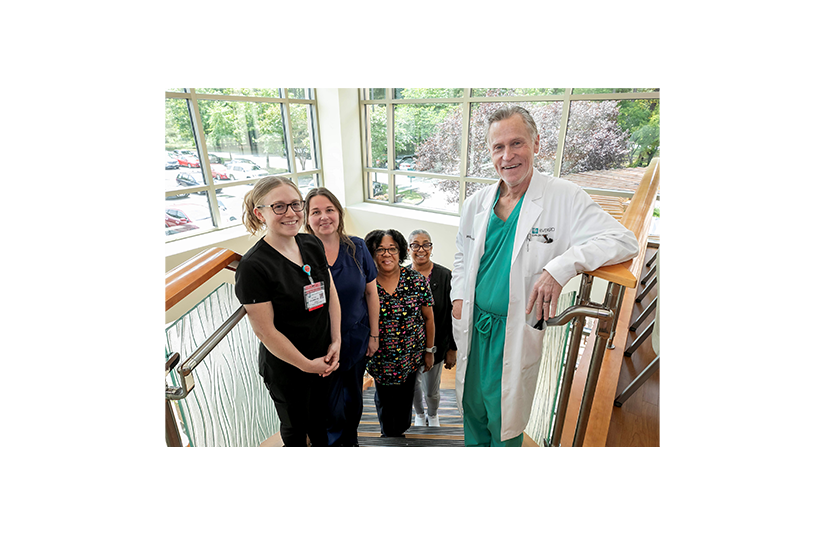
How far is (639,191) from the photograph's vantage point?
6.24ft

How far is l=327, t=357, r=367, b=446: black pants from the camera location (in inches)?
70.5

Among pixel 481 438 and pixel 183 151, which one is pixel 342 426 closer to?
pixel 481 438

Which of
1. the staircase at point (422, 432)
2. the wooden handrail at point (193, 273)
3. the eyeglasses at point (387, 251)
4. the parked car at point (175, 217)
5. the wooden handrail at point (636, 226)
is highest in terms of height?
the wooden handrail at point (636, 226)

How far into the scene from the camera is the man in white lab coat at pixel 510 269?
1361 mm

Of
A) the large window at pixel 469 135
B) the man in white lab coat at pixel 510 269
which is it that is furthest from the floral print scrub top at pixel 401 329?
the large window at pixel 469 135

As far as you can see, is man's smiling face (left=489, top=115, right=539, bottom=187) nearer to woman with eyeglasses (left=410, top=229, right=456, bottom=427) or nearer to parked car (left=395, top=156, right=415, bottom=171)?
woman with eyeglasses (left=410, top=229, right=456, bottom=427)

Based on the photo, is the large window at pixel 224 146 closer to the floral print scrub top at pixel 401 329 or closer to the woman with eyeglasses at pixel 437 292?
the woman with eyeglasses at pixel 437 292

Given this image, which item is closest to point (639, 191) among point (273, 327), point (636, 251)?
point (636, 251)

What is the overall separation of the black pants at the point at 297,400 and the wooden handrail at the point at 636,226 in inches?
47.5

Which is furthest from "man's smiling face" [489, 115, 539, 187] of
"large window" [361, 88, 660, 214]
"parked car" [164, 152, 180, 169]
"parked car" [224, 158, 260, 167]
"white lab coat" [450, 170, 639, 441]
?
"parked car" [224, 158, 260, 167]

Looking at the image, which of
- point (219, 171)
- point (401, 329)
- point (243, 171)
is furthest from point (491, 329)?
point (243, 171)

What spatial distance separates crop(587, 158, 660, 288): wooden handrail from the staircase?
1418 mm

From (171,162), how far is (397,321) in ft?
16.0

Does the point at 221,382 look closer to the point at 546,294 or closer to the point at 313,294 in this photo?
the point at 313,294
